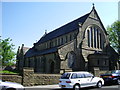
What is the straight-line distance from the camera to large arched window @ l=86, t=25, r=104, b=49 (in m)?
32.3

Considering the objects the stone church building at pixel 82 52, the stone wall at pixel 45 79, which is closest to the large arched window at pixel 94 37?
the stone church building at pixel 82 52

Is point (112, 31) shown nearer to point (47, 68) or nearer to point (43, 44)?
point (43, 44)

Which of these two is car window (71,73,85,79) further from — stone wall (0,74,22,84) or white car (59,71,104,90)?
stone wall (0,74,22,84)

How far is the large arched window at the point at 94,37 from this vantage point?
32.3m

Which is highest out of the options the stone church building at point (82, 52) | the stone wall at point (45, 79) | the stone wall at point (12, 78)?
the stone church building at point (82, 52)

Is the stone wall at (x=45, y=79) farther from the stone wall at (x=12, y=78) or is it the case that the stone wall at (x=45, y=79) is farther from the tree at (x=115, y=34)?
the tree at (x=115, y=34)

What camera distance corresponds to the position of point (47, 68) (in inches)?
1277

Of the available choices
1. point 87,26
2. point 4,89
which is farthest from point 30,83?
point 87,26

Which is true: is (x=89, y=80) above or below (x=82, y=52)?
below

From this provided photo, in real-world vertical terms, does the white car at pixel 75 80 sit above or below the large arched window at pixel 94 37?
below

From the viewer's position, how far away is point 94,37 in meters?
33.3

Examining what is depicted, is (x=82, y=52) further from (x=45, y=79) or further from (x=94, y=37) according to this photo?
(x=45, y=79)

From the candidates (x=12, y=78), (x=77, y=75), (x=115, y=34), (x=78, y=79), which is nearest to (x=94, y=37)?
(x=115, y=34)

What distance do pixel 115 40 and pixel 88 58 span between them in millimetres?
21833
